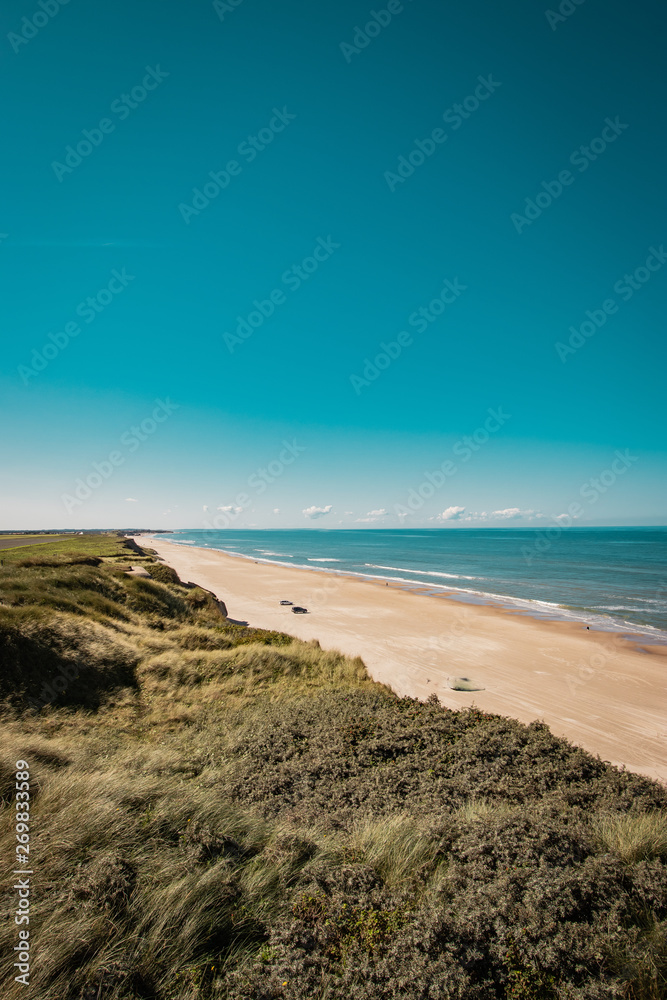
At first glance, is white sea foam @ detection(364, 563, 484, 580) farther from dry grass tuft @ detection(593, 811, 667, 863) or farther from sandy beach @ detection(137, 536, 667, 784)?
dry grass tuft @ detection(593, 811, 667, 863)

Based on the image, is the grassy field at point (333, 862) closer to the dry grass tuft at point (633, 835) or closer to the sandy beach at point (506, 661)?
the dry grass tuft at point (633, 835)

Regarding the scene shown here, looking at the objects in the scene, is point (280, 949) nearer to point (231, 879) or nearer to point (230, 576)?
point (231, 879)

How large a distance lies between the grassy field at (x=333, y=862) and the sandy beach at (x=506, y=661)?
697cm

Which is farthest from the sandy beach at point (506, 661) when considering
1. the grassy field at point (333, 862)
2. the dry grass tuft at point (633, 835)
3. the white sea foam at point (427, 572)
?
the white sea foam at point (427, 572)

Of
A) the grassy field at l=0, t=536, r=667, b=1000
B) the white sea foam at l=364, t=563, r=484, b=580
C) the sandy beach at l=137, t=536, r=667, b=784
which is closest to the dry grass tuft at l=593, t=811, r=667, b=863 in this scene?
the grassy field at l=0, t=536, r=667, b=1000

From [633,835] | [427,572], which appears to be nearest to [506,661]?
[633,835]

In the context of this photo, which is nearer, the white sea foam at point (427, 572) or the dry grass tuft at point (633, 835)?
the dry grass tuft at point (633, 835)

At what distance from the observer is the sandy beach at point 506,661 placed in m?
14.0

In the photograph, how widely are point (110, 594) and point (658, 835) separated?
2005 centimetres

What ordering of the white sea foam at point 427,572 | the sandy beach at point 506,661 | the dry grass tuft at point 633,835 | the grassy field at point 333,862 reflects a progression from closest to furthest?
the grassy field at point 333,862 < the dry grass tuft at point 633,835 < the sandy beach at point 506,661 < the white sea foam at point 427,572

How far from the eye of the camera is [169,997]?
317 cm

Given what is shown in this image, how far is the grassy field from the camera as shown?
3.30 meters

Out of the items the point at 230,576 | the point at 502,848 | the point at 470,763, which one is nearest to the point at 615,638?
the point at 470,763

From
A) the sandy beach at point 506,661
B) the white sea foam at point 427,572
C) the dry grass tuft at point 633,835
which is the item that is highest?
the dry grass tuft at point 633,835
